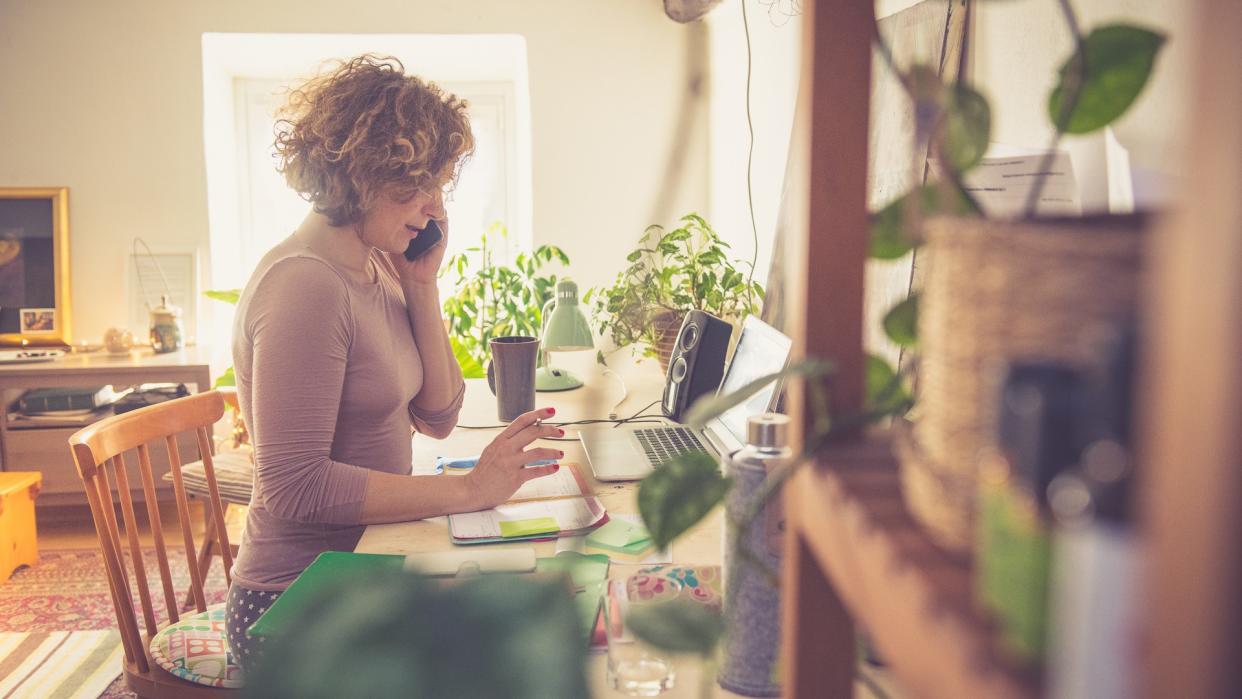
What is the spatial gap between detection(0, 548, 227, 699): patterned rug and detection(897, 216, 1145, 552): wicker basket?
105 inches

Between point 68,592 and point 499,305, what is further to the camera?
point 499,305

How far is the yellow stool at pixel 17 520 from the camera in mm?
2961

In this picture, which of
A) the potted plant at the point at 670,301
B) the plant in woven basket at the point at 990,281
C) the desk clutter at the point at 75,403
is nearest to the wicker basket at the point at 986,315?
the plant in woven basket at the point at 990,281

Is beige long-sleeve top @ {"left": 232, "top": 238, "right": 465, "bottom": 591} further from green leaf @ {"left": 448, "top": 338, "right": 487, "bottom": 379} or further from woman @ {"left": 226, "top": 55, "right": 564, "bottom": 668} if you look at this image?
green leaf @ {"left": 448, "top": 338, "right": 487, "bottom": 379}

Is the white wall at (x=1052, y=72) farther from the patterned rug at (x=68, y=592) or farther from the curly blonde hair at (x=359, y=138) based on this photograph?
the patterned rug at (x=68, y=592)

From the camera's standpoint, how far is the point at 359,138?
4.78 feet

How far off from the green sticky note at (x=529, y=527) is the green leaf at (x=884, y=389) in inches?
31.6

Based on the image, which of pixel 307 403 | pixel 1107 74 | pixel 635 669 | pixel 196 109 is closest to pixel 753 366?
pixel 307 403

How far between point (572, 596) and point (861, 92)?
0.28 metres

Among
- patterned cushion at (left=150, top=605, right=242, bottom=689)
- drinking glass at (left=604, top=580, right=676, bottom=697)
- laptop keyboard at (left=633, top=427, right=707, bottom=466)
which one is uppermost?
laptop keyboard at (left=633, top=427, right=707, bottom=466)

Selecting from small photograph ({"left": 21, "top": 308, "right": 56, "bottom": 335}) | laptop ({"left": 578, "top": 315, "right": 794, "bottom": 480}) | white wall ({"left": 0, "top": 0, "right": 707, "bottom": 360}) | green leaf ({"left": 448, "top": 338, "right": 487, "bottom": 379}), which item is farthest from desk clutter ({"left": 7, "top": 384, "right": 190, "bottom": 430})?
laptop ({"left": 578, "top": 315, "right": 794, "bottom": 480})

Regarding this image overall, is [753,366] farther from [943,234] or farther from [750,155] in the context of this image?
[750,155]

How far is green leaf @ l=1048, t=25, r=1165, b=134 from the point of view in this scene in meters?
0.36

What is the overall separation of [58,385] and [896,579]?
3701 mm
